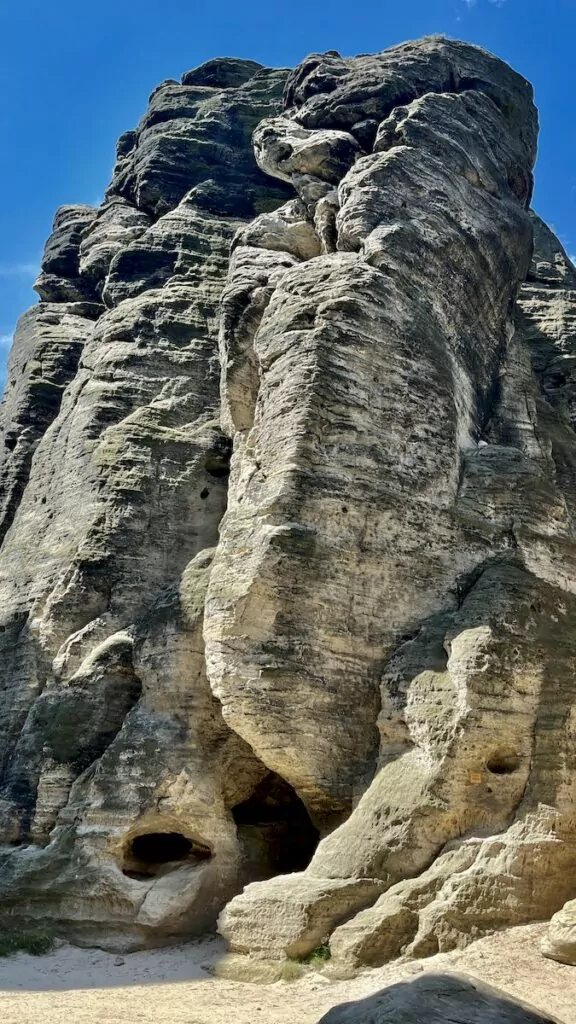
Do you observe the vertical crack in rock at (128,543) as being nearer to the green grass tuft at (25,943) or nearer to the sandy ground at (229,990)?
the green grass tuft at (25,943)

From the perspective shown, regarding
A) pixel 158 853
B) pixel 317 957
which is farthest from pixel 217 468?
pixel 317 957

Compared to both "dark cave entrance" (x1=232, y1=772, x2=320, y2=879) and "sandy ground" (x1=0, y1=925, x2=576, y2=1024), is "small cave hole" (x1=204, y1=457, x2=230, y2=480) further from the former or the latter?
"sandy ground" (x1=0, y1=925, x2=576, y2=1024)

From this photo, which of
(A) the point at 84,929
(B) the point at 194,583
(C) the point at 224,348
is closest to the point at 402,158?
(C) the point at 224,348

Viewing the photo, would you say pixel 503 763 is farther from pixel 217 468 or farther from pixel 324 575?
pixel 217 468

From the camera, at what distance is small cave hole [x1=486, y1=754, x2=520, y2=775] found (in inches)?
467

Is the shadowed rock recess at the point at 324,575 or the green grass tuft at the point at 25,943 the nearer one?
the shadowed rock recess at the point at 324,575

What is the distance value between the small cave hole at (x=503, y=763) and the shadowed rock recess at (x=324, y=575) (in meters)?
0.03

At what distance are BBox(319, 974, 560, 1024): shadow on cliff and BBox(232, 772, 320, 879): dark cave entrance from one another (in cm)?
632

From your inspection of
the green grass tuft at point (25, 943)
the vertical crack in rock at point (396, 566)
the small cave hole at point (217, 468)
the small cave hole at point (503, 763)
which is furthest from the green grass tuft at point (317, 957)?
the small cave hole at point (217, 468)

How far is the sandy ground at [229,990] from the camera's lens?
9.59 metres

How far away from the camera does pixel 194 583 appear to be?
15.8m

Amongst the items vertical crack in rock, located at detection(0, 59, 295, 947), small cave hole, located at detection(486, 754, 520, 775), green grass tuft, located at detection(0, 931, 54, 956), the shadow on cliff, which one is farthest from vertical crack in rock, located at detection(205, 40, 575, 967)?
green grass tuft, located at detection(0, 931, 54, 956)

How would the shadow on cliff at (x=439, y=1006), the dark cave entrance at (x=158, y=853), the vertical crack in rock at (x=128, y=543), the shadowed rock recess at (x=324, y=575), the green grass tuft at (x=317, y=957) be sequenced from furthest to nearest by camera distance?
the dark cave entrance at (x=158, y=853), the vertical crack in rock at (x=128, y=543), the shadowed rock recess at (x=324, y=575), the green grass tuft at (x=317, y=957), the shadow on cliff at (x=439, y=1006)

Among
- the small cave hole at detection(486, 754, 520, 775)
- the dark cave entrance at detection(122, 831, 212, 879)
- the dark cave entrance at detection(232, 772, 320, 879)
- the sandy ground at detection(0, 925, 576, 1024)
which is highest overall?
the small cave hole at detection(486, 754, 520, 775)
